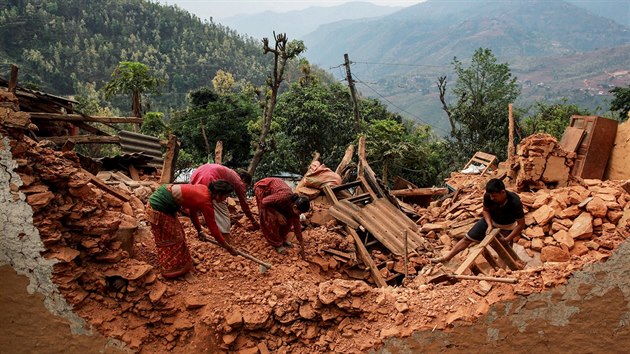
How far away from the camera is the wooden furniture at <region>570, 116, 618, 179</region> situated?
6.97 meters

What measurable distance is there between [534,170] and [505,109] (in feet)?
42.8

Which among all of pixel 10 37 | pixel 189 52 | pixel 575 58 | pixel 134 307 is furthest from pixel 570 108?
pixel 575 58

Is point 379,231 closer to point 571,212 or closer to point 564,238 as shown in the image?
point 564,238

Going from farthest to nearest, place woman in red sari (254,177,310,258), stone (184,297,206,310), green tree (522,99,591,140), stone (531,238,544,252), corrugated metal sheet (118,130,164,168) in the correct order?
green tree (522,99,591,140), corrugated metal sheet (118,130,164,168), stone (531,238,544,252), woman in red sari (254,177,310,258), stone (184,297,206,310)

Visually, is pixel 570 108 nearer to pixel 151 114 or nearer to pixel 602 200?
pixel 602 200

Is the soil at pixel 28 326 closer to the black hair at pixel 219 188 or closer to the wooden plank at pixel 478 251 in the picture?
the black hair at pixel 219 188

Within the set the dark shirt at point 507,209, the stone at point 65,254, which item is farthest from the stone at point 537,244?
the stone at point 65,254

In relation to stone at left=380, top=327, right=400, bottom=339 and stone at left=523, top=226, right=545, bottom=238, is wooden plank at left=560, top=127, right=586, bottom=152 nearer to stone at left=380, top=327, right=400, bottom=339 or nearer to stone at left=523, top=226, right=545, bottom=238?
stone at left=523, top=226, right=545, bottom=238

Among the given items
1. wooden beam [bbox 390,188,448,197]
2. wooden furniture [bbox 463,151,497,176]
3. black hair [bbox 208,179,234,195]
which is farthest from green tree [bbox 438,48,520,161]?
black hair [bbox 208,179,234,195]

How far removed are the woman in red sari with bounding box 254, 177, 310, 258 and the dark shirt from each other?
2.36 meters

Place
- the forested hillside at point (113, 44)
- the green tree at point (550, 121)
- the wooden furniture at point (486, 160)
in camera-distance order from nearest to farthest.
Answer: the wooden furniture at point (486, 160) → the green tree at point (550, 121) → the forested hillside at point (113, 44)

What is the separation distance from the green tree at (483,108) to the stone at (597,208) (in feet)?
43.5

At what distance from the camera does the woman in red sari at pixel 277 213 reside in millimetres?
5453

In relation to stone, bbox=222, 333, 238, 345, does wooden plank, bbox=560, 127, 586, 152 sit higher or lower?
higher
